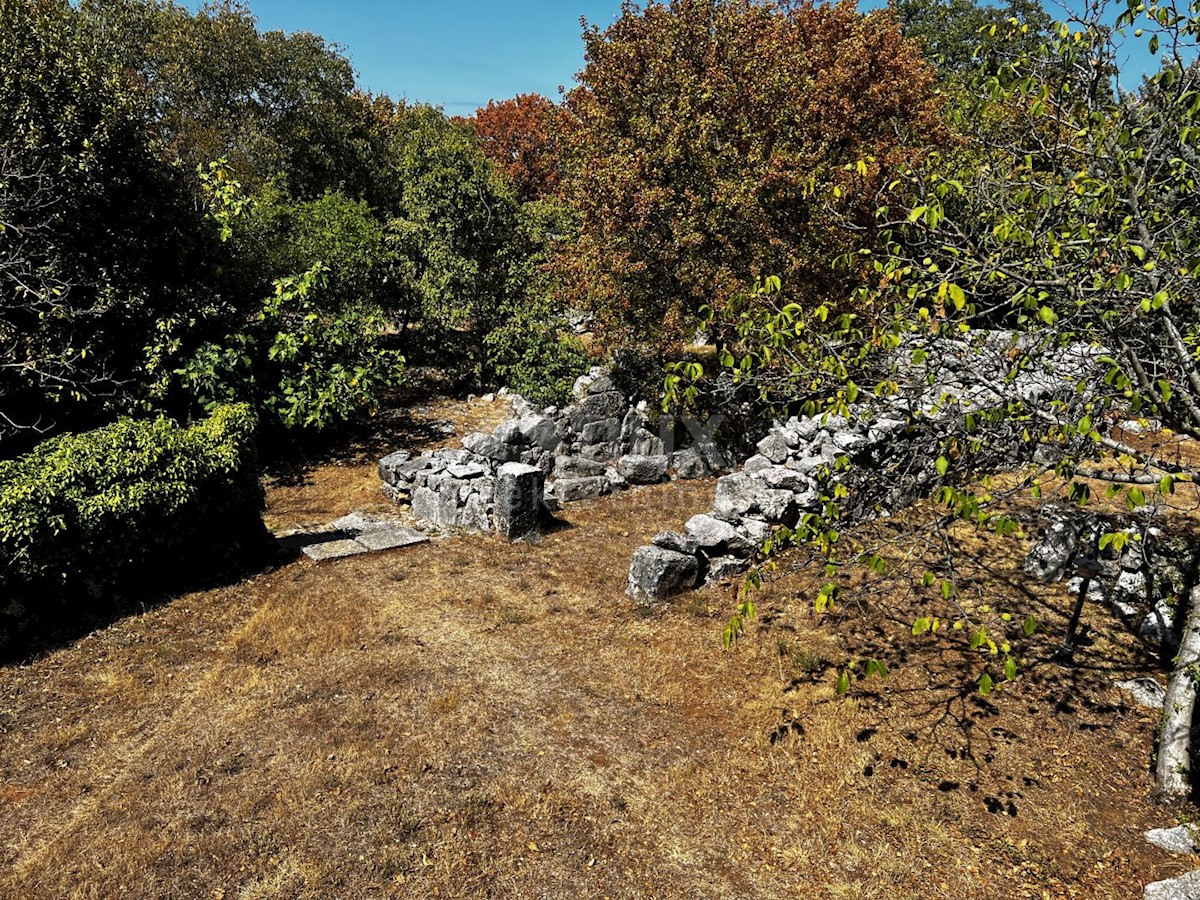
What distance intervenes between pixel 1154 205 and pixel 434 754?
829 centimetres

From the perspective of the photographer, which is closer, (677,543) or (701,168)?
(677,543)

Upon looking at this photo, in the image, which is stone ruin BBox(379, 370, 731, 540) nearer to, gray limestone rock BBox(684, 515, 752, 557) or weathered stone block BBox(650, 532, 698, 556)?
weathered stone block BBox(650, 532, 698, 556)

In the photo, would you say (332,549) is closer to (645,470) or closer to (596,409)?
(645,470)

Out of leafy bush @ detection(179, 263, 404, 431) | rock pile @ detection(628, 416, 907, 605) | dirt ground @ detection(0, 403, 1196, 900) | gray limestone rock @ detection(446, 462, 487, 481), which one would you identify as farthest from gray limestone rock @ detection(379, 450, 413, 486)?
rock pile @ detection(628, 416, 907, 605)

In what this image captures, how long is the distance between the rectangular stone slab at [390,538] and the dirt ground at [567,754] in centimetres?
174

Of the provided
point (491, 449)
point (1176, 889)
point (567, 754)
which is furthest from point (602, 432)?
point (1176, 889)

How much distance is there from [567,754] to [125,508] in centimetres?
669

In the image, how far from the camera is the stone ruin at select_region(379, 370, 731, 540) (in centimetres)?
1287

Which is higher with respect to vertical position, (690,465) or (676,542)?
(690,465)

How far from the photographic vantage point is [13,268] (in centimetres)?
1157

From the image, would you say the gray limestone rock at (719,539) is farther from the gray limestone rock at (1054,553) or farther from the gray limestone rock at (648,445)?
the gray limestone rock at (648,445)

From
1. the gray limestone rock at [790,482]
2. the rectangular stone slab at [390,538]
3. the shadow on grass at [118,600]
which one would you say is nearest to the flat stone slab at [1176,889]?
the gray limestone rock at [790,482]

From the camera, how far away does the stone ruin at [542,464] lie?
12867mm

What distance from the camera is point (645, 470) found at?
50.7 feet
